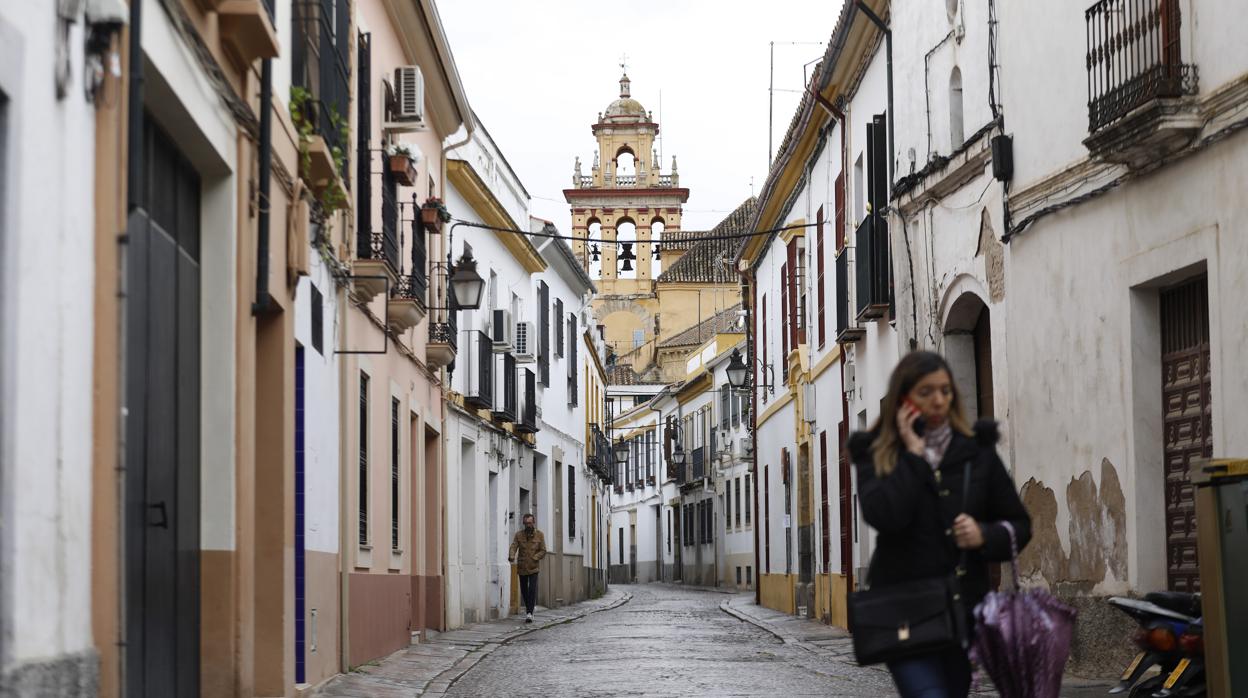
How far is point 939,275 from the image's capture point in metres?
16.4

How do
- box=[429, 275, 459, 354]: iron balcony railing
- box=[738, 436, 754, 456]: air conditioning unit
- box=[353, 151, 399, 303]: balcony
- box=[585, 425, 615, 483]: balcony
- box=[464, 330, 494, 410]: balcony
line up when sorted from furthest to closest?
box=[738, 436, 754, 456]: air conditioning unit → box=[585, 425, 615, 483]: balcony → box=[464, 330, 494, 410]: balcony → box=[429, 275, 459, 354]: iron balcony railing → box=[353, 151, 399, 303]: balcony

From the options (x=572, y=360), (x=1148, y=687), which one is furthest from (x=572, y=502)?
(x=1148, y=687)

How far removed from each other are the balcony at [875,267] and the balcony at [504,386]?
8.61 metres

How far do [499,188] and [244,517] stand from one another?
58.3ft

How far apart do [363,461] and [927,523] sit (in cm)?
1038

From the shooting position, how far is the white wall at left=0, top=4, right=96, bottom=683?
213 inches

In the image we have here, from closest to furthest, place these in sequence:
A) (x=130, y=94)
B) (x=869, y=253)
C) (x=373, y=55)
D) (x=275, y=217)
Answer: (x=130, y=94)
(x=275, y=217)
(x=373, y=55)
(x=869, y=253)

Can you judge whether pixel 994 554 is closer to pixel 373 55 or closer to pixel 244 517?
pixel 244 517

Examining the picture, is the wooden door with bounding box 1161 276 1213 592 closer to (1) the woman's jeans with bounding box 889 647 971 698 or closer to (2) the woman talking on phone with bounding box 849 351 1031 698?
(2) the woman talking on phone with bounding box 849 351 1031 698

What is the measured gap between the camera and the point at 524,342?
1160 inches

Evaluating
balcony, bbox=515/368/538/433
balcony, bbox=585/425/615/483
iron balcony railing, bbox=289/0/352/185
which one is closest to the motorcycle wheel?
iron balcony railing, bbox=289/0/352/185

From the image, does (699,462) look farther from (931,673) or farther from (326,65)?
(931,673)

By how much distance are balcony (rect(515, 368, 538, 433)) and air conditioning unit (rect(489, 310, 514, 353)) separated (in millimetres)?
3146

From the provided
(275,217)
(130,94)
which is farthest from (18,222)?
(275,217)
